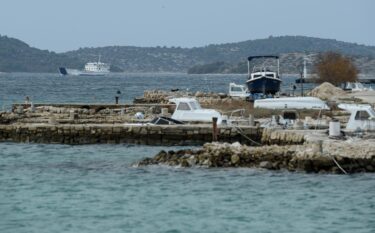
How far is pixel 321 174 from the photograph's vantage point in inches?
1314

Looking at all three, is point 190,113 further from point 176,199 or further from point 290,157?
→ point 176,199

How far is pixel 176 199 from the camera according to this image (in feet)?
96.5

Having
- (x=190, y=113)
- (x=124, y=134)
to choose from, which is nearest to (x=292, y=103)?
(x=190, y=113)

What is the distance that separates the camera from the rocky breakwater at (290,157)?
110 ft

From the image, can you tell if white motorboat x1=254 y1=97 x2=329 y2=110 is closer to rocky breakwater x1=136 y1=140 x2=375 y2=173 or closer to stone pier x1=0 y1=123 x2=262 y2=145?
stone pier x1=0 y1=123 x2=262 y2=145

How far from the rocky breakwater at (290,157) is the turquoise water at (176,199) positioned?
2.09 feet

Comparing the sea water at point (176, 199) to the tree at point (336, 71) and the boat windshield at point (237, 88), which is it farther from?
the tree at point (336, 71)

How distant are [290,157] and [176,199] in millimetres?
6578

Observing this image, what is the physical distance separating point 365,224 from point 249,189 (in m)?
5.71

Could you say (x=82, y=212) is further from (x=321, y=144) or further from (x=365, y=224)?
(x=321, y=144)

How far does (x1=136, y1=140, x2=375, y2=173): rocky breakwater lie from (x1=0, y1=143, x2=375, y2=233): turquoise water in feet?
2.09

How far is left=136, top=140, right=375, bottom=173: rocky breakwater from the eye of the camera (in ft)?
110

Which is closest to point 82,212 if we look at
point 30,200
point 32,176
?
point 30,200

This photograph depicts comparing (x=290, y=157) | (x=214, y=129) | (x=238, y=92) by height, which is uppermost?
(x=238, y=92)
